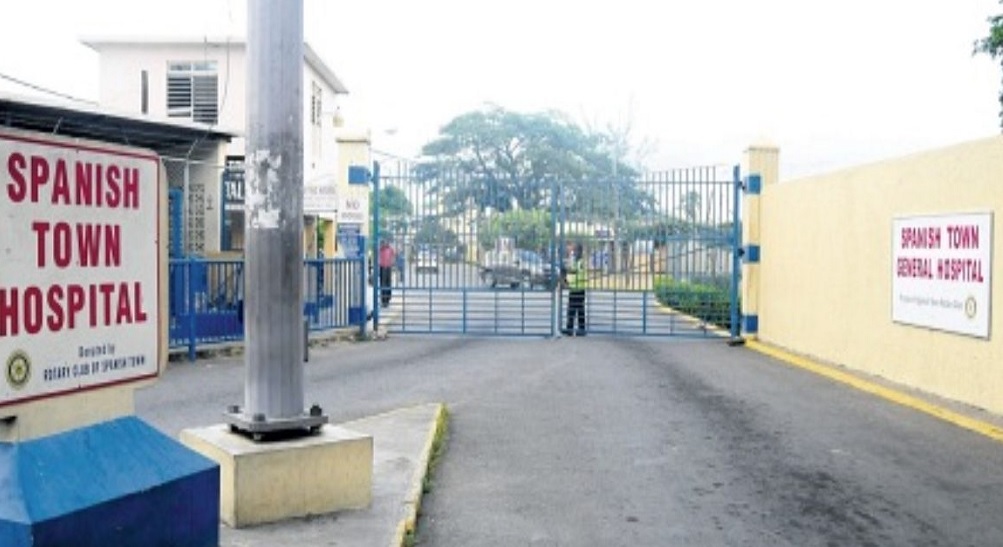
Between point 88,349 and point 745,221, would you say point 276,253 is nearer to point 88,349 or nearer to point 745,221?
point 88,349

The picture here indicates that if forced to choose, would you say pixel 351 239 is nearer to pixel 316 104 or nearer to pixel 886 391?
pixel 886 391

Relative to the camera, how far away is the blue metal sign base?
320 cm

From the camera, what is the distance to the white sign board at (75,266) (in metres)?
3.16

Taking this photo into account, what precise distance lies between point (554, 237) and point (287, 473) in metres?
10.9

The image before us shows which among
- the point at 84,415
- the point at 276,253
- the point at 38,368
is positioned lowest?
the point at 84,415

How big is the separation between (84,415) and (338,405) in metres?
6.01

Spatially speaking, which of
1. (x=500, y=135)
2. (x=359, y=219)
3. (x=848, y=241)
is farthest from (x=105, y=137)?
(x=500, y=135)

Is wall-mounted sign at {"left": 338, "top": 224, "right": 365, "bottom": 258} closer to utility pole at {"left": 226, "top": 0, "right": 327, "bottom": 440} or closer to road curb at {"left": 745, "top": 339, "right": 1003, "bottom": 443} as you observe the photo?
road curb at {"left": 745, "top": 339, "right": 1003, "bottom": 443}

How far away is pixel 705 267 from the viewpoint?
16.0m

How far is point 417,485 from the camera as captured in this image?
6242mm

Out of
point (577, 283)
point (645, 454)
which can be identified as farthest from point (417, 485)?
point (577, 283)

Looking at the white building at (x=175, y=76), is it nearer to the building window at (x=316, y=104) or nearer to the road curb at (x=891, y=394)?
the building window at (x=316, y=104)

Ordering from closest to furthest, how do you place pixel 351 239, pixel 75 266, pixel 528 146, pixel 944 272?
pixel 75 266 < pixel 944 272 < pixel 351 239 < pixel 528 146

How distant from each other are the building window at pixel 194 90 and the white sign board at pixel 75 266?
24.0 meters
